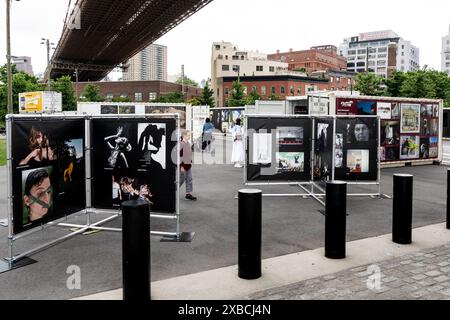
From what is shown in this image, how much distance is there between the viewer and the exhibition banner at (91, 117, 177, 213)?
7.39 metres

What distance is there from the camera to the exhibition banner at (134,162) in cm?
739

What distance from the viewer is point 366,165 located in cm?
1123

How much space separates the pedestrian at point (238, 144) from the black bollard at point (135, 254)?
12318 millimetres

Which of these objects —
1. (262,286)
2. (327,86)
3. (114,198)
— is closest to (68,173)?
(114,198)

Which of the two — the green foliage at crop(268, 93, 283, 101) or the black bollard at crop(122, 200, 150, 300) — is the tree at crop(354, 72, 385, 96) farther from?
the black bollard at crop(122, 200, 150, 300)

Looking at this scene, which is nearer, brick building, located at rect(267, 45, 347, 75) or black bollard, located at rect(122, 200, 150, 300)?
black bollard, located at rect(122, 200, 150, 300)

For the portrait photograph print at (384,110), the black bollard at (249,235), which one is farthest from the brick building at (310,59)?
the black bollard at (249,235)

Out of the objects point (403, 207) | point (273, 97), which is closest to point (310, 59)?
point (273, 97)

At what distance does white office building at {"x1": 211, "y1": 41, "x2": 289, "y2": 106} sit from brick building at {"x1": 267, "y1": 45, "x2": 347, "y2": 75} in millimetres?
14078

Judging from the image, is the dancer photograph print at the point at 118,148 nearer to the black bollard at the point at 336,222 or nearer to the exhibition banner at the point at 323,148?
the black bollard at the point at 336,222

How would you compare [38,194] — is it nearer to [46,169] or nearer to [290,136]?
[46,169]

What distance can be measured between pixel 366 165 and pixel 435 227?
3.30 m

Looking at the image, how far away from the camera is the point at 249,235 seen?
18.3 feet

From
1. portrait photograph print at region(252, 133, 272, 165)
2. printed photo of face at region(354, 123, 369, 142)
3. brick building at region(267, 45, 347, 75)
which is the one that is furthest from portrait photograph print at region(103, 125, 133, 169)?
brick building at region(267, 45, 347, 75)
